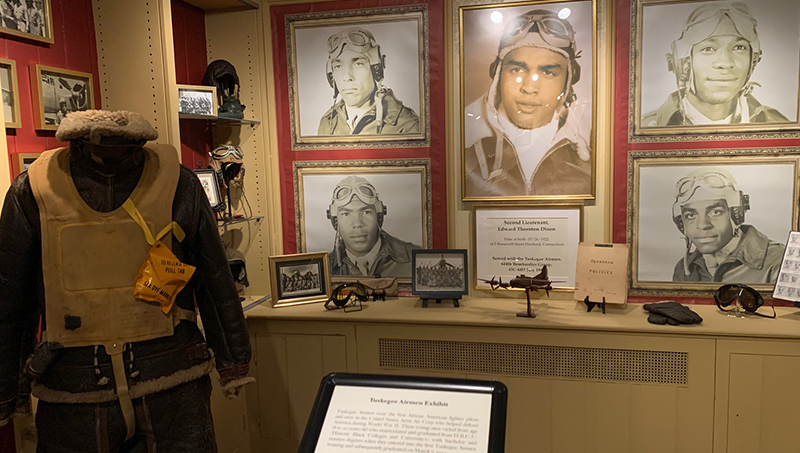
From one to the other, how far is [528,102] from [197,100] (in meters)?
1.70

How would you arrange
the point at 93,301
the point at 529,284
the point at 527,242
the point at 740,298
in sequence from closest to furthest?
the point at 93,301 → the point at 740,298 → the point at 529,284 → the point at 527,242

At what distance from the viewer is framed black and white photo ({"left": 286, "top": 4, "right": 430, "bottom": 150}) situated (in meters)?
3.04

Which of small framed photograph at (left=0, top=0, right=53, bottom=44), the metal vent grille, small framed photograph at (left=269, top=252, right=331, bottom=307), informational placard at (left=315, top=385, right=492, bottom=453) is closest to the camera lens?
informational placard at (left=315, top=385, right=492, bottom=453)

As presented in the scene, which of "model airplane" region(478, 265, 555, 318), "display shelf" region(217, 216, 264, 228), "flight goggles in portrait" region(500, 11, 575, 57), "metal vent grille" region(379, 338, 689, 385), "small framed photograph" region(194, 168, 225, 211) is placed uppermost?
"flight goggles in portrait" region(500, 11, 575, 57)

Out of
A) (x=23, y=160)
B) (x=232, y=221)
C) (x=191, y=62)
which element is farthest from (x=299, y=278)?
(x=23, y=160)

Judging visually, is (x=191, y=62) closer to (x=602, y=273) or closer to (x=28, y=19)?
(x=28, y=19)

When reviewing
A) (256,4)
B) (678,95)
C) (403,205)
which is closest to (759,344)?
(678,95)

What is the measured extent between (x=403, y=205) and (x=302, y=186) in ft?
2.02

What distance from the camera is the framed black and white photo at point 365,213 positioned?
3121mm

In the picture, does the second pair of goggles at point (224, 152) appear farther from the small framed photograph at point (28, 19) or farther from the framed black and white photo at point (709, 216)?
the framed black and white photo at point (709, 216)

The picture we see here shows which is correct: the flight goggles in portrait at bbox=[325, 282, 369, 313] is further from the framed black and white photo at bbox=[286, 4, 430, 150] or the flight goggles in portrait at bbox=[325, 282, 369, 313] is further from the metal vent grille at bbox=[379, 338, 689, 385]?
the framed black and white photo at bbox=[286, 4, 430, 150]

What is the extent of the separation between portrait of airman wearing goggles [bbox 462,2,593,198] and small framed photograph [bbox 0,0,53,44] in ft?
6.27

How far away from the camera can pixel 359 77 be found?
3.10 m

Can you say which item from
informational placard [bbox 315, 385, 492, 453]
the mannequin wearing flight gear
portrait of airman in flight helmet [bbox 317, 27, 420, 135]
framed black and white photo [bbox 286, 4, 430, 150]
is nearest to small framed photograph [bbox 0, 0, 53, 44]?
the mannequin wearing flight gear
